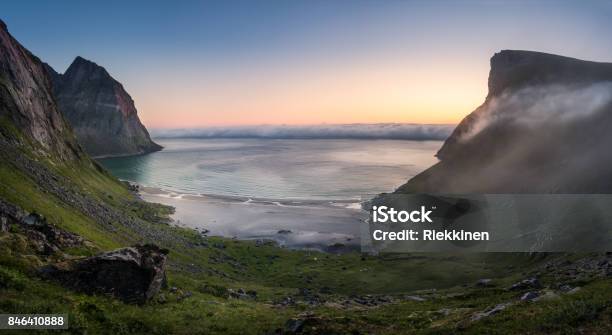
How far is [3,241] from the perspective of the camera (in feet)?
95.2

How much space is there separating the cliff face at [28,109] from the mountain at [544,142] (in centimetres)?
12668

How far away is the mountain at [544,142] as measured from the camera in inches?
3976

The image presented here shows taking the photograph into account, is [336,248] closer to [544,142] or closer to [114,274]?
[114,274]

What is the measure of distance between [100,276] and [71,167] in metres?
93.9

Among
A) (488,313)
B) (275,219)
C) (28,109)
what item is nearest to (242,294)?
(488,313)

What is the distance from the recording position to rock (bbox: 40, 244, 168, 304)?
91.0 ft

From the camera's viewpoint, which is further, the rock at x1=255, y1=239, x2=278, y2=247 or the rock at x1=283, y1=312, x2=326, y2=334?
the rock at x1=255, y1=239, x2=278, y2=247

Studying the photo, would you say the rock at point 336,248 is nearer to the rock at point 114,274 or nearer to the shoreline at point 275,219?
the shoreline at point 275,219

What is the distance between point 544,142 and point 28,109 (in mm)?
163625

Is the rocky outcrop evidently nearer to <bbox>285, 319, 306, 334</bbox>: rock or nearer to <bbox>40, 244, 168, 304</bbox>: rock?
<bbox>40, 244, 168, 304</bbox>: rock

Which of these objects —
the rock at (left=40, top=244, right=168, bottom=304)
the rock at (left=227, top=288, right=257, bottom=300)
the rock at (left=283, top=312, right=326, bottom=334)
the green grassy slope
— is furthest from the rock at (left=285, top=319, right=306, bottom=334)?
the rock at (left=227, top=288, right=257, bottom=300)

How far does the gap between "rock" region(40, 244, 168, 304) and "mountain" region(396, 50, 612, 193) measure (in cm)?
9042

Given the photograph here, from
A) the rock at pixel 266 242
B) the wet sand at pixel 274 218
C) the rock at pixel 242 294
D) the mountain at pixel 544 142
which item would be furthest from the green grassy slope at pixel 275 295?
the mountain at pixel 544 142

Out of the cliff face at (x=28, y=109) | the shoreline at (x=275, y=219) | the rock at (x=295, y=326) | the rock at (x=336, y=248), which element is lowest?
the rock at (x=336, y=248)
